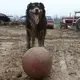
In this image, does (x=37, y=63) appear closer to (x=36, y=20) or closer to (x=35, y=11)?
(x=35, y=11)

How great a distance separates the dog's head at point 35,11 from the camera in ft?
30.9

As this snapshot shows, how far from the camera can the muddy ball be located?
20.5 feet

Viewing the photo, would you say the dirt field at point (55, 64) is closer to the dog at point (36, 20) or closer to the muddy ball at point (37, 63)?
the muddy ball at point (37, 63)

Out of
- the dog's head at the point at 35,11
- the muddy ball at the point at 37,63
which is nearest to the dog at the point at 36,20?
the dog's head at the point at 35,11

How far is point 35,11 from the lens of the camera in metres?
9.34

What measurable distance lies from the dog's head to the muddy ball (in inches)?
123

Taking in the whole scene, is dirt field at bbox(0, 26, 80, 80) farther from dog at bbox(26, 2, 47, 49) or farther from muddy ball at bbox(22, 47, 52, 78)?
dog at bbox(26, 2, 47, 49)

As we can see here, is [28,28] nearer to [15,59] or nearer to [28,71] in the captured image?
[15,59]

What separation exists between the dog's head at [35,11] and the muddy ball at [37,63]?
3.12 metres

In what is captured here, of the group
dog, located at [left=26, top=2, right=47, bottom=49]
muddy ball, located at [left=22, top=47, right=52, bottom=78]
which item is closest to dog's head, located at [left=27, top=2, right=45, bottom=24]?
dog, located at [left=26, top=2, right=47, bottom=49]

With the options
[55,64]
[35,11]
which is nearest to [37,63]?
[55,64]

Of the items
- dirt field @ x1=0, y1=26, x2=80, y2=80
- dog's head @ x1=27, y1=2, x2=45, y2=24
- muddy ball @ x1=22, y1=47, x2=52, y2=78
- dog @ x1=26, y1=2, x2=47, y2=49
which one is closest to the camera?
muddy ball @ x1=22, y1=47, x2=52, y2=78

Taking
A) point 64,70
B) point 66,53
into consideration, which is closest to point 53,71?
point 64,70

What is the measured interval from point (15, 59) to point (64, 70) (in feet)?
6.82
